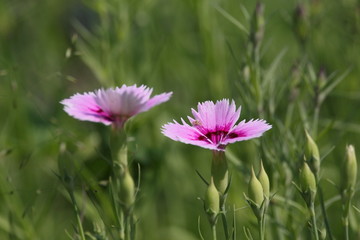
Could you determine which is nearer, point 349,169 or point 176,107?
point 349,169

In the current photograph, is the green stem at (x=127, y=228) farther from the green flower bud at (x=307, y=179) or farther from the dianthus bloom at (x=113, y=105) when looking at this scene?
the green flower bud at (x=307, y=179)

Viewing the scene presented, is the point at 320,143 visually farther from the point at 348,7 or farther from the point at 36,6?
the point at 36,6

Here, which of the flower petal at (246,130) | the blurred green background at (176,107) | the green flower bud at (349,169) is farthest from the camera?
the blurred green background at (176,107)

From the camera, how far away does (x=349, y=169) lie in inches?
49.1

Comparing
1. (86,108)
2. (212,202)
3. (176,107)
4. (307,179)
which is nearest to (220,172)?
(212,202)

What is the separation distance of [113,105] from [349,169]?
47 centimetres

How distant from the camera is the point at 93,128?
2.56m

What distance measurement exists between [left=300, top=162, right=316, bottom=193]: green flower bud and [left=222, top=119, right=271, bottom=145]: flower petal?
0.44 ft

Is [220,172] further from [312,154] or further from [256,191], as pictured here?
[312,154]

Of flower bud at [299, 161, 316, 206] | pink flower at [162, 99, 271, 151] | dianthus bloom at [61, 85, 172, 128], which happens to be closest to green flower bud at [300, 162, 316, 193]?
flower bud at [299, 161, 316, 206]

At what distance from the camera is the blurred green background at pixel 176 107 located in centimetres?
184

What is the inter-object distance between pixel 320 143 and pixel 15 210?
4.24 ft

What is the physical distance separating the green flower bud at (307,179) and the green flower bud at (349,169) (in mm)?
69

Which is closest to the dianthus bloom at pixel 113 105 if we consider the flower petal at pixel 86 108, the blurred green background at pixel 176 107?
the flower petal at pixel 86 108
